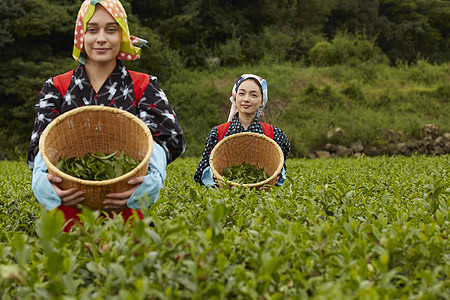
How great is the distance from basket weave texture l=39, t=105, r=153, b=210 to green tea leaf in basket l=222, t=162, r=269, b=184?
4.91 ft

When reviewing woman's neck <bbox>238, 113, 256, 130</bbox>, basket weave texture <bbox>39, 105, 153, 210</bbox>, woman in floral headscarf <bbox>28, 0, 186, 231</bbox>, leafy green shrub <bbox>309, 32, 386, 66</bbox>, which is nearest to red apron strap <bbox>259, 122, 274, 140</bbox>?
woman's neck <bbox>238, 113, 256, 130</bbox>

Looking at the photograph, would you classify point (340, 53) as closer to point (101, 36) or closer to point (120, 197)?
point (101, 36)

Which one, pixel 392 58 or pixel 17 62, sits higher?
pixel 17 62

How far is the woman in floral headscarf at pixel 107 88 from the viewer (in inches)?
86.7

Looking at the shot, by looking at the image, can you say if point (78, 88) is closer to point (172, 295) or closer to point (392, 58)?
point (172, 295)

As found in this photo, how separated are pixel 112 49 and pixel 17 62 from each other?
12222 millimetres

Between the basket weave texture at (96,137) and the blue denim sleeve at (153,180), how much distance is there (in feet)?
0.15

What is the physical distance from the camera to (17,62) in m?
12.8

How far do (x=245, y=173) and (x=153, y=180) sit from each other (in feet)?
6.29

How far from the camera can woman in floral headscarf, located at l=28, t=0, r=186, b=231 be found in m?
2.20

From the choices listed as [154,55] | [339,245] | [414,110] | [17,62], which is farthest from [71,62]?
[339,245]

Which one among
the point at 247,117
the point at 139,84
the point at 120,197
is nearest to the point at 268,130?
the point at 247,117

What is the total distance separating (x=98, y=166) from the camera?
203 centimetres

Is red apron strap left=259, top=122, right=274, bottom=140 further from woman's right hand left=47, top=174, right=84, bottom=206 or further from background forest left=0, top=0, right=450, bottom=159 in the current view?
background forest left=0, top=0, right=450, bottom=159
